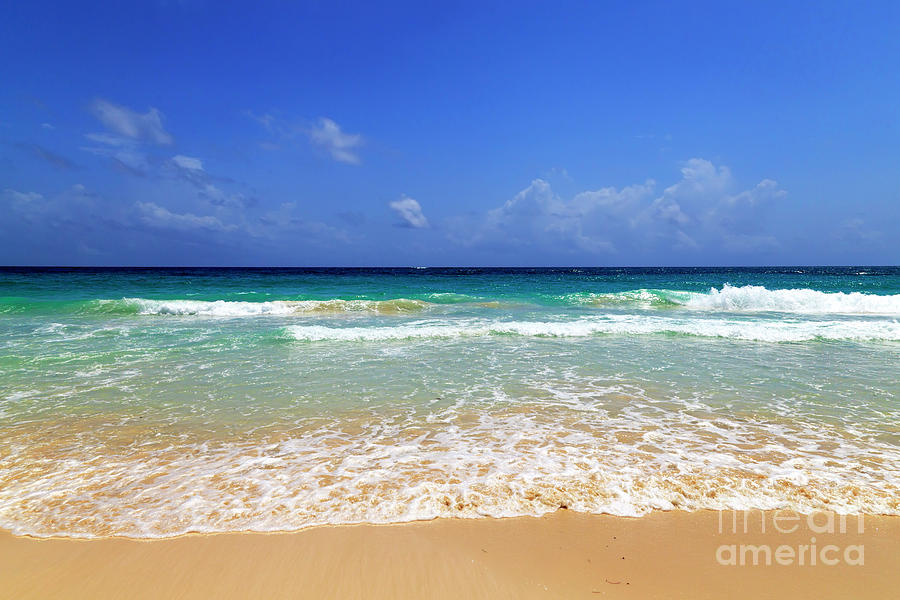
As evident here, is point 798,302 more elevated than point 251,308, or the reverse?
point 251,308

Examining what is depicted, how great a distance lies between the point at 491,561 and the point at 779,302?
26.0 metres

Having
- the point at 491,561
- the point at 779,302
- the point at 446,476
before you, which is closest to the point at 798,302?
the point at 779,302

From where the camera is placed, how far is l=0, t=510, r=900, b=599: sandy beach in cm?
263

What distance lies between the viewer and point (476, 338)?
1207cm

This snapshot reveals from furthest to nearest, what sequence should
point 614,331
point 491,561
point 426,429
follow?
point 614,331, point 426,429, point 491,561

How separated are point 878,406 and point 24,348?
15.4 meters

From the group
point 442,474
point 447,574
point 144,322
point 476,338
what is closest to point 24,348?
point 144,322

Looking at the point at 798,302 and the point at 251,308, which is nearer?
the point at 251,308

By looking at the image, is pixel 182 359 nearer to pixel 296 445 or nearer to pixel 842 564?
pixel 296 445

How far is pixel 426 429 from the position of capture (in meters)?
5.24

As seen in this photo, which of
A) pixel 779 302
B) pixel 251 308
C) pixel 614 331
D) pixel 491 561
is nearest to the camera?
pixel 491 561

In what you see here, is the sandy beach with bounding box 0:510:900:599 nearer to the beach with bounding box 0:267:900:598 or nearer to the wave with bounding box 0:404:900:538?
the beach with bounding box 0:267:900:598

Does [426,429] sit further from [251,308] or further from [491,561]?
[251,308]

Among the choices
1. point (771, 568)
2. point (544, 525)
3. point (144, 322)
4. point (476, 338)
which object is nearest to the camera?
point (771, 568)
